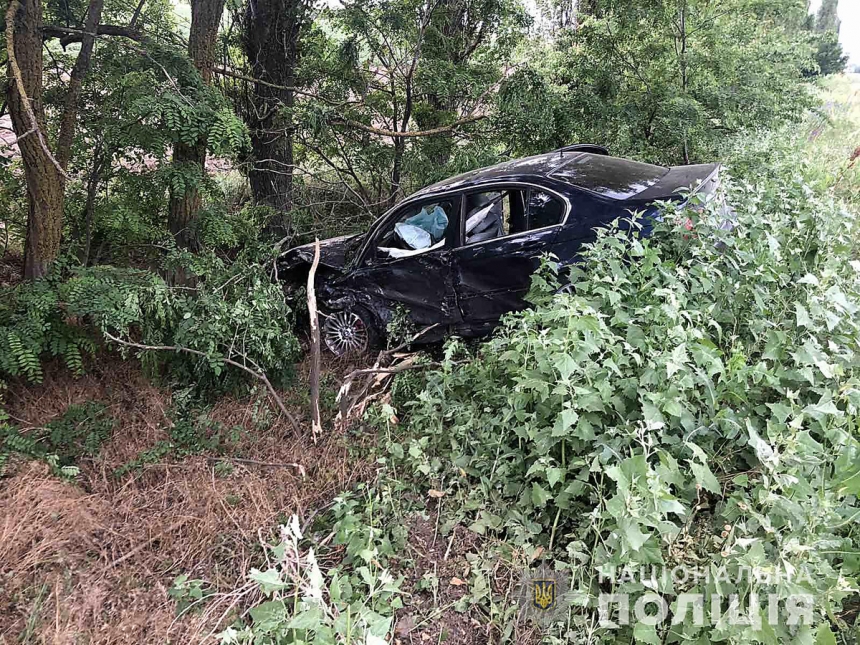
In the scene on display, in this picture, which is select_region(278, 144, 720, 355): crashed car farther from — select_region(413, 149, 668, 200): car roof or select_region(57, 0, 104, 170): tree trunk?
select_region(57, 0, 104, 170): tree trunk

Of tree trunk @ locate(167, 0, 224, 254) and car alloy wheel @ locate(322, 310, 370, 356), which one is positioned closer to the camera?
tree trunk @ locate(167, 0, 224, 254)

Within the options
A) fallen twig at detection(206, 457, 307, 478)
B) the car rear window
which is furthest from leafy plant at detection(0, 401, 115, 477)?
the car rear window

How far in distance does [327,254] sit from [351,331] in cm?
95

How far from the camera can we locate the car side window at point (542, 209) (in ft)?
14.5

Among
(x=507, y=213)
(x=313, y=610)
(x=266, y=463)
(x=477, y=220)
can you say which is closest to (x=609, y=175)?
(x=507, y=213)

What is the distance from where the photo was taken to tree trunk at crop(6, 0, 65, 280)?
400cm

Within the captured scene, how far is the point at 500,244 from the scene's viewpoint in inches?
181

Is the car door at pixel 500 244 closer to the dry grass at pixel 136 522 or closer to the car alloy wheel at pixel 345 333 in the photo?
the car alloy wheel at pixel 345 333

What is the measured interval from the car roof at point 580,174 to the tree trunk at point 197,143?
2139 mm

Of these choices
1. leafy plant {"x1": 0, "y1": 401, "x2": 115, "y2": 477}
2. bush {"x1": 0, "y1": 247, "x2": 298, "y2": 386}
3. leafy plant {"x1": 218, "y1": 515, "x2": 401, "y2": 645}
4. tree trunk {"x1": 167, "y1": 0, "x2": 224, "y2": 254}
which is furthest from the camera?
tree trunk {"x1": 167, "y1": 0, "x2": 224, "y2": 254}

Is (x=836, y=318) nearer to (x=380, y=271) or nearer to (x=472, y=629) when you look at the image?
(x=472, y=629)

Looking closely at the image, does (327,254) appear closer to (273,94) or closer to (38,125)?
(38,125)

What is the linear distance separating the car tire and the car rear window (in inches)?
87.4

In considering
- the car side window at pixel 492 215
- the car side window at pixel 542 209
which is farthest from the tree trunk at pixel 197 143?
the car side window at pixel 542 209
